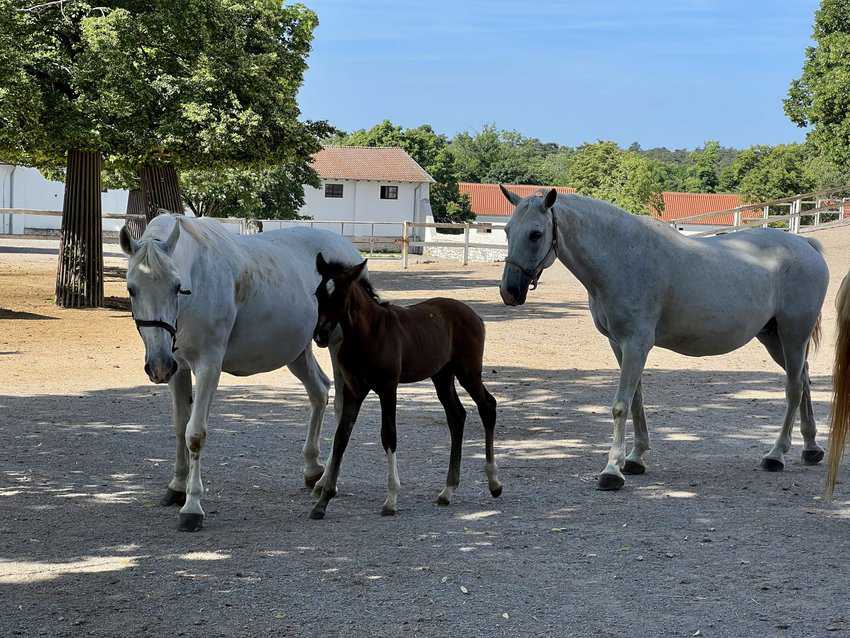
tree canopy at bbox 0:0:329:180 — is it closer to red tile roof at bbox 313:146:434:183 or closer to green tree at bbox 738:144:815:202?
red tile roof at bbox 313:146:434:183

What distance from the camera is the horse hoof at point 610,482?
6.81 meters

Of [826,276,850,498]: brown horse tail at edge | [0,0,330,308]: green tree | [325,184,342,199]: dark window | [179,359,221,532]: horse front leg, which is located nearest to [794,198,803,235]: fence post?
[0,0,330,308]: green tree

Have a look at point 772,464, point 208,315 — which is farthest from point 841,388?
point 208,315

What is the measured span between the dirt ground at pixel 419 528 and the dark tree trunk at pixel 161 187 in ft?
46.3

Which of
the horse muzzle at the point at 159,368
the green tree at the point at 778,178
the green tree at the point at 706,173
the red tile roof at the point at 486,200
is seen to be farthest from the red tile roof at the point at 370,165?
the horse muzzle at the point at 159,368

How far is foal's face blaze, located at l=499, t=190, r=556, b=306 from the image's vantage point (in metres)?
6.87

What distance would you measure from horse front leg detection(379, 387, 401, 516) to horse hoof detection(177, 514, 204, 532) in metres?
1.11

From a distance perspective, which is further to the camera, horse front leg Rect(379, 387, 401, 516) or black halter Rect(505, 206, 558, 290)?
black halter Rect(505, 206, 558, 290)

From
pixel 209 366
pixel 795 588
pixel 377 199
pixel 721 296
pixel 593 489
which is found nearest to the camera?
pixel 795 588

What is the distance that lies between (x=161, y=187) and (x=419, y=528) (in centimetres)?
2095

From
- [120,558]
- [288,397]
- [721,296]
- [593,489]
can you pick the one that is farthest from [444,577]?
[288,397]

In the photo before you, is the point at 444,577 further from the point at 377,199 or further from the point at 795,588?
the point at 377,199

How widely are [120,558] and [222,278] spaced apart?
69.5 inches

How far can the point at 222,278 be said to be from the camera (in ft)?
19.6
